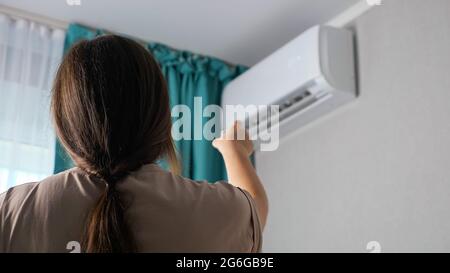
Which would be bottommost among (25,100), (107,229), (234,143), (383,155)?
(107,229)

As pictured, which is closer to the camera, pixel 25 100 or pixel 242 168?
pixel 242 168

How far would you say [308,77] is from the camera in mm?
2207

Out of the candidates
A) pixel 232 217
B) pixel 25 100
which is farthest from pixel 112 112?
pixel 25 100

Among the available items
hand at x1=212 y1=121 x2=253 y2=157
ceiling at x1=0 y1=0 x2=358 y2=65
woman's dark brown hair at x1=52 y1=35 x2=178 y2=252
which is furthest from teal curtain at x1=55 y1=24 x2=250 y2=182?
woman's dark brown hair at x1=52 y1=35 x2=178 y2=252

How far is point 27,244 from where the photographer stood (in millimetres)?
825

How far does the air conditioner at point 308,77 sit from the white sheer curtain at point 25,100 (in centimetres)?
74

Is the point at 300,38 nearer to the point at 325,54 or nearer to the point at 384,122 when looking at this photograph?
the point at 325,54

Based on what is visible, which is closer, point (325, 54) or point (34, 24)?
point (325, 54)

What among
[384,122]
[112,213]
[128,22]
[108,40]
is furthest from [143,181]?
[128,22]

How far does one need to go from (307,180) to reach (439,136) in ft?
2.01

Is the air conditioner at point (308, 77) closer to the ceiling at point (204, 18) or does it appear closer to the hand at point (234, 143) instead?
the ceiling at point (204, 18)

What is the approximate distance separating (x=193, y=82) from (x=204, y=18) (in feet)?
1.02

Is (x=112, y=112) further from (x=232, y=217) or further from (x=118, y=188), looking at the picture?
(x=232, y=217)
